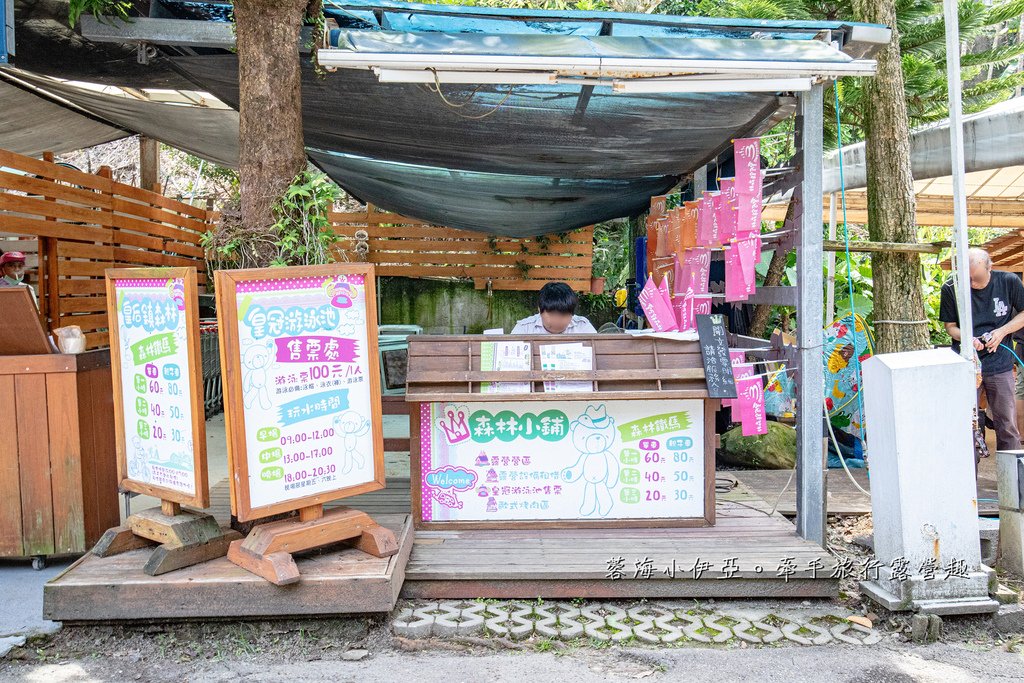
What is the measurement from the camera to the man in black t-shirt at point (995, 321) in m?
5.64

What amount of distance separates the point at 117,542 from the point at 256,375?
1212 millimetres

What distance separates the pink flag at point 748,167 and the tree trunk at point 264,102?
99.8 inches

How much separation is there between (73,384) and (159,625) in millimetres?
1395

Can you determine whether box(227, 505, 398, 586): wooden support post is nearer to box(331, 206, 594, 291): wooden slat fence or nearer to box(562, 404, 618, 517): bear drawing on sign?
box(562, 404, 618, 517): bear drawing on sign

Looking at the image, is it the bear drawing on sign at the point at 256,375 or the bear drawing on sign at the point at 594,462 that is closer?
the bear drawing on sign at the point at 256,375

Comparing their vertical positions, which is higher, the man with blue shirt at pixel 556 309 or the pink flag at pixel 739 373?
the man with blue shirt at pixel 556 309

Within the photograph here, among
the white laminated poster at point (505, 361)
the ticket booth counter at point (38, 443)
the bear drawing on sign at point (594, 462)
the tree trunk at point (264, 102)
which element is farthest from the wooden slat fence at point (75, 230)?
the bear drawing on sign at point (594, 462)

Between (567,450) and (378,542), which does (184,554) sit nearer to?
(378,542)

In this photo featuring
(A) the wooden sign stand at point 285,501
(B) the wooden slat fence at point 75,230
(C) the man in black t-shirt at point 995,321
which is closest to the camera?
(A) the wooden sign stand at point 285,501

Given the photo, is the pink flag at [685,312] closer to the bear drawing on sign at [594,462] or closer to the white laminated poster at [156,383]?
the bear drawing on sign at [594,462]

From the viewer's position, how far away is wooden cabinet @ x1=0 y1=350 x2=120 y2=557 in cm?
394

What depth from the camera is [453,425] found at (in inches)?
170

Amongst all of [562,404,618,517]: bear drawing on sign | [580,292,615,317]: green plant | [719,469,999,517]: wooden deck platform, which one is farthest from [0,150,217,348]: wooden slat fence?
[580,292,615,317]: green plant

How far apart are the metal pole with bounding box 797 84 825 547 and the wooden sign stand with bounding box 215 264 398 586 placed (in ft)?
7.66
